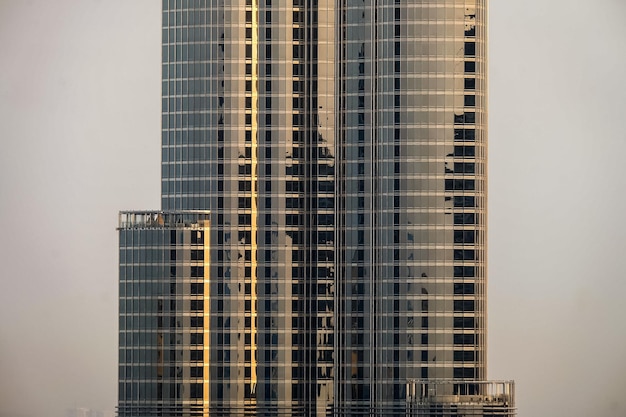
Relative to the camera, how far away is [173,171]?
2216 centimetres

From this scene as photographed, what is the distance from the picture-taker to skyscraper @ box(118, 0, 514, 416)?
2114 cm

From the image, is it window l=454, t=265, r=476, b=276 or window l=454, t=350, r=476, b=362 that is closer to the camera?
window l=454, t=350, r=476, b=362

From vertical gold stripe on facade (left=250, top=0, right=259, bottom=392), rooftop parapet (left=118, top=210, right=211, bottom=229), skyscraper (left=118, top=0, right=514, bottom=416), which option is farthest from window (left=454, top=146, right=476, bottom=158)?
rooftop parapet (left=118, top=210, right=211, bottom=229)

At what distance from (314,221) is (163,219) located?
2164 millimetres

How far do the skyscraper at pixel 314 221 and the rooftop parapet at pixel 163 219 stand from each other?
0.09ft

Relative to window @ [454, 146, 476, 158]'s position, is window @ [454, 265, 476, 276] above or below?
below

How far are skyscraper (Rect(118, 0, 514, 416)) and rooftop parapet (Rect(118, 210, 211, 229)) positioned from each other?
0.09 ft

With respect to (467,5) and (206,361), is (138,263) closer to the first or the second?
(206,361)

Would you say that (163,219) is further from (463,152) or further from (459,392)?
(459,392)

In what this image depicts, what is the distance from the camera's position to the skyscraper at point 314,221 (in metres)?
21.1

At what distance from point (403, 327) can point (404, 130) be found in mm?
2748

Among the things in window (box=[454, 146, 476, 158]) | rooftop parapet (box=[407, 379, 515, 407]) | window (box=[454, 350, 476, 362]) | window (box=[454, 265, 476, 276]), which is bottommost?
rooftop parapet (box=[407, 379, 515, 407])

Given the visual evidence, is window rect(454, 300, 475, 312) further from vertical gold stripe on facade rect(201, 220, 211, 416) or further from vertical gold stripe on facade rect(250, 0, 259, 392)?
vertical gold stripe on facade rect(201, 220, 211, 416)

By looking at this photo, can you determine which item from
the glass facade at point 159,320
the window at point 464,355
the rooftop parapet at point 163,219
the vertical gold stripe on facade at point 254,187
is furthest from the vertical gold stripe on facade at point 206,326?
the window at point 464,355
